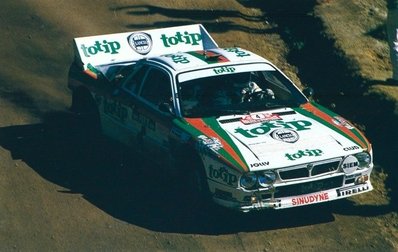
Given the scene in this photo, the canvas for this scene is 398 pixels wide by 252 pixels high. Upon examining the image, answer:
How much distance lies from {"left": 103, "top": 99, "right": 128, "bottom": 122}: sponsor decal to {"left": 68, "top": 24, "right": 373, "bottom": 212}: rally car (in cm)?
1

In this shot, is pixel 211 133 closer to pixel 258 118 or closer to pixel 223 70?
pixel 258 118

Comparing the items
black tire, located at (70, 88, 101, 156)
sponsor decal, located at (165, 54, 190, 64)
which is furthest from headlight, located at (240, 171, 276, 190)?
black tire, located at (70, 88, 101, 156)

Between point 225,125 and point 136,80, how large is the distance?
1.92 m

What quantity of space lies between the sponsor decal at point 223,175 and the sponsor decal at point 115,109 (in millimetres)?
2310

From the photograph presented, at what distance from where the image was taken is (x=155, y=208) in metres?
12.4

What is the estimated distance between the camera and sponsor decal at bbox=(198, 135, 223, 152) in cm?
1174

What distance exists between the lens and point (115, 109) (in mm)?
13906

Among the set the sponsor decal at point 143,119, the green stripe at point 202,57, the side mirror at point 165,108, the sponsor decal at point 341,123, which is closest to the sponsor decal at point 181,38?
the green stripe at point 202,57

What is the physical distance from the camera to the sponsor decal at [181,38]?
1537 cm

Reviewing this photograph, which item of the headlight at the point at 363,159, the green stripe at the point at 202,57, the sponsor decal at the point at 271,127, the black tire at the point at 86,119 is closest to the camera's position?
the headlight at the point at 363,159

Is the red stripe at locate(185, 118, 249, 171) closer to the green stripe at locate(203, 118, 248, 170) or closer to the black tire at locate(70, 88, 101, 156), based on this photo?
the green stripe at locate(203, 118, 248, 170)

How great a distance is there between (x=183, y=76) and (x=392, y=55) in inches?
176

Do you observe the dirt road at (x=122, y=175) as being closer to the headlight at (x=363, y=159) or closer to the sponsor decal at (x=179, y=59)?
the headlight at (x=363, y=159)

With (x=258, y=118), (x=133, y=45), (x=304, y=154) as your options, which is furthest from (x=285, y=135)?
(x=133, y=45)
